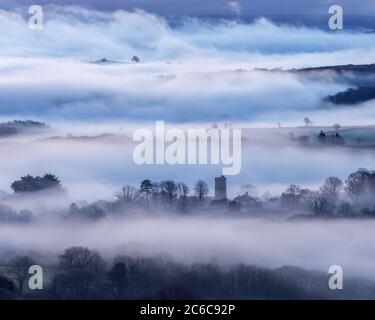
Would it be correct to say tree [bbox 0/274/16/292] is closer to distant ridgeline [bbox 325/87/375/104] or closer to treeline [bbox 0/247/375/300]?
treeline [bbox 0/247/375/300]

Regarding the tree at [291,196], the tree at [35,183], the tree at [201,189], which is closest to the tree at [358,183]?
the tree at [291,196]

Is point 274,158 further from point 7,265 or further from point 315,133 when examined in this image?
point 7,265

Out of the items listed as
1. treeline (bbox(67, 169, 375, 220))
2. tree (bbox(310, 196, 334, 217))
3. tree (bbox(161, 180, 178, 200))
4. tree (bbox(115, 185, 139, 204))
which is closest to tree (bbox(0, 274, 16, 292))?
treeline (bbox(67, 169, 375, 220))

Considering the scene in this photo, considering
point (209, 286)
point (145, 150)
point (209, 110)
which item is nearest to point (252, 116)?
point (209, 110)

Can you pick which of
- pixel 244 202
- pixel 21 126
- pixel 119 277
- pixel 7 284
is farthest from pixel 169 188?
pixel 7 284

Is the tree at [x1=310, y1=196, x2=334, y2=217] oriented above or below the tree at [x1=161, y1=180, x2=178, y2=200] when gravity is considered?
below
